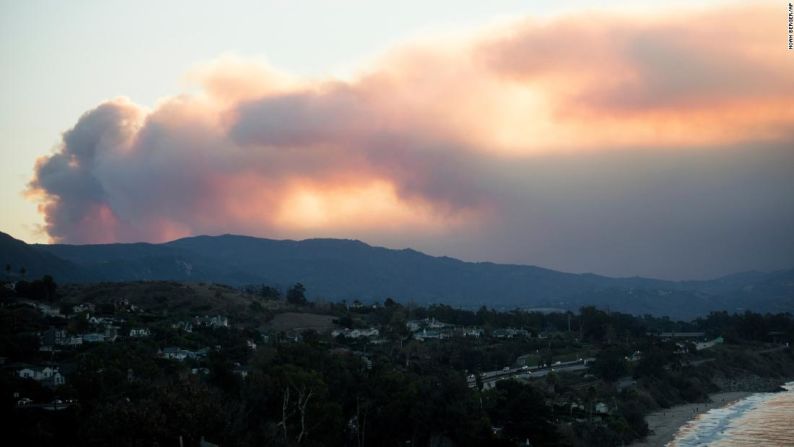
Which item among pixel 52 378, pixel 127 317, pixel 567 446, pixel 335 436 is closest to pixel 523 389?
pixel 567 446

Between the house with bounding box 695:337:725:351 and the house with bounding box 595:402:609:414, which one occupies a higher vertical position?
the house with bounding box 695:337:725:351

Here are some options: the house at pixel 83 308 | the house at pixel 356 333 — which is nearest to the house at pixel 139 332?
the house at pixel 83 308

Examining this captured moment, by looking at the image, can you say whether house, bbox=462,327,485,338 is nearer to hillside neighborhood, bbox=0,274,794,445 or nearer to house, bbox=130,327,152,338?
hillside neighborhood, bbox=0,274,794,445

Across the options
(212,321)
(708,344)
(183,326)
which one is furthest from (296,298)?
(708,344)

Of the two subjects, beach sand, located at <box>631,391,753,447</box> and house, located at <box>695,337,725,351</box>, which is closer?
beach sand, located at <box>631,391,753,447</box>

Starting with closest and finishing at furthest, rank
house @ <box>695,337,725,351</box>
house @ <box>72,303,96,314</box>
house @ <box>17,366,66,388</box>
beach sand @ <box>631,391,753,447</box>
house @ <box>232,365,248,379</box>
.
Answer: house @ <box>232,365,248,379</box>
house @ <box>17,366,66,388</box>
beach sand @ <box>631,391,753,447</box>
house @ <box>72,303,96,314</box>
house @ <box>695,337,725,351</box>

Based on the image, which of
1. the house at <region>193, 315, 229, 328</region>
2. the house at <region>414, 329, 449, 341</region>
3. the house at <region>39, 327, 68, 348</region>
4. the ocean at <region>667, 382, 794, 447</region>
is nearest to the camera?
the ocean at <region>667, 382, 794, 447</region>

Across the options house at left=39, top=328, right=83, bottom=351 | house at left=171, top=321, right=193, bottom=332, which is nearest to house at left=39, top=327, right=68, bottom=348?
house at left=39, top=328, right=83, bottom=351
